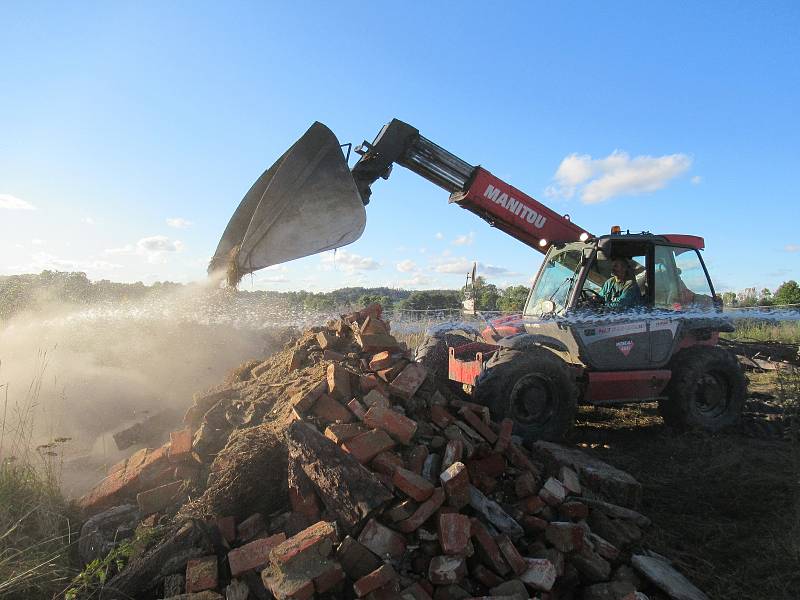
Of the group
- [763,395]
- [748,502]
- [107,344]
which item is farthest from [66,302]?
→ [763,395]

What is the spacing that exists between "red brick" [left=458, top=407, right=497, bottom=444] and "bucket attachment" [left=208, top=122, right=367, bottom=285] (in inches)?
95.7

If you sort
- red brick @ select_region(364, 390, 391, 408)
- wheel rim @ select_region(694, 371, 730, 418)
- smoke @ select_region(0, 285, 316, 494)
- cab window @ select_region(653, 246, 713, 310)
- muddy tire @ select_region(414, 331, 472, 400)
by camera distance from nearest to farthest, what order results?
red brick @ select_region(364, 390, 391, 408) < smoke @ select_region(0, 285, 316, 494) < cab window @ select_region(653, 246, 713, 310) < wheel rim @ select_region(694, 371, 730, 418) < muddy tire @ select_region(414, 331, 472, 400)

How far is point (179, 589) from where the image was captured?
2.96m

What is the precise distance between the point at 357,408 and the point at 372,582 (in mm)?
1375

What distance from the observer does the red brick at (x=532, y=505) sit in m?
3.78

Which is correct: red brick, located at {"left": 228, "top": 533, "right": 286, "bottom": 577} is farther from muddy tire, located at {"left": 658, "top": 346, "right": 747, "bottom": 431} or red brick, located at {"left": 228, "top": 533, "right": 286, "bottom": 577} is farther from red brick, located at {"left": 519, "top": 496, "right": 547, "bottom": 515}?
muddy tire, located at {"left": 658, "top": 346, "right": 747, "bottom": 431}

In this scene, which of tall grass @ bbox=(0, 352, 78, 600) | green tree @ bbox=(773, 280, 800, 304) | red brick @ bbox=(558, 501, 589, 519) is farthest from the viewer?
green tree @ bbox=(773, 280, 800, 304)

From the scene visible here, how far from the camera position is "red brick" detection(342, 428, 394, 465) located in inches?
138

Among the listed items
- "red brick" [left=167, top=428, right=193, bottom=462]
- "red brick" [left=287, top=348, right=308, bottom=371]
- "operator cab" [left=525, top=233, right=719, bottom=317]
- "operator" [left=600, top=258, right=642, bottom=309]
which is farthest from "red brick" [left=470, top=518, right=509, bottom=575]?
"operator" [left=600, top=258, right=642, bottom=309]

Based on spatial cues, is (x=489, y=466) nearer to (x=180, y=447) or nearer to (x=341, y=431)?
(x=341, y=431)

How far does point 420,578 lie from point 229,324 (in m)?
8.40

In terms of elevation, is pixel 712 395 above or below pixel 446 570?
above

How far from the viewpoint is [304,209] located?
18.0 feet

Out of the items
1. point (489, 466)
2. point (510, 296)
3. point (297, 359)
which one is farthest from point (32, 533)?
point (510, 296)
